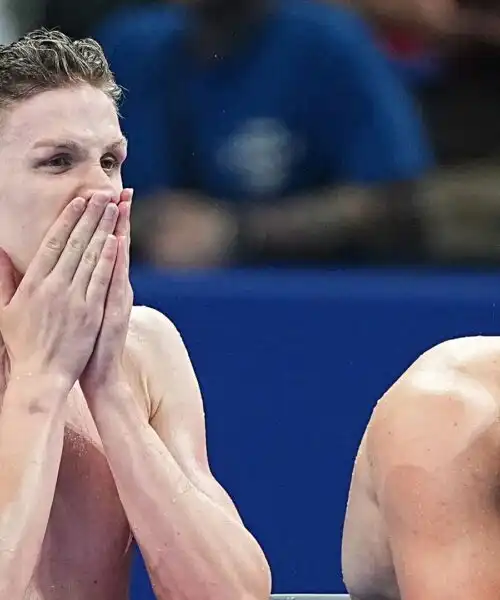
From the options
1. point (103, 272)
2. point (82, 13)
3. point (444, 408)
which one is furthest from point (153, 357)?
point (82, 13)

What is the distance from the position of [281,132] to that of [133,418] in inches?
29.8

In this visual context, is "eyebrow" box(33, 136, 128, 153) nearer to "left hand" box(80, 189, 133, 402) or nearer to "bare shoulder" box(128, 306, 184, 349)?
"left hand" box(80, 189, 133, 402)

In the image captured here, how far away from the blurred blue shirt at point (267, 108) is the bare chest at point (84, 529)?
687mm

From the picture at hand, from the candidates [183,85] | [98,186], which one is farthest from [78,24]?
[98,186]

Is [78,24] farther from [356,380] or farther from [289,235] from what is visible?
[356,380]

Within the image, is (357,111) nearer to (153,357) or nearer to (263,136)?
(263,136)

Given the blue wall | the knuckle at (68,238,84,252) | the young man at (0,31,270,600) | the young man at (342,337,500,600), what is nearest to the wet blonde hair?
the young man at (0,31,270,600)

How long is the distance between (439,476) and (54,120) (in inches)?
14.4

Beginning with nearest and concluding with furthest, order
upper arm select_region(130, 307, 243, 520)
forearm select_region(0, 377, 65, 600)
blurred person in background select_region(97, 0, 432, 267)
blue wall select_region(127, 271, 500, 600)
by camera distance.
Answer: forearm select_region(0, 377, 65, 600) → upper arm select_region(130, 307, 243, 520) → blue wall select_region(127, 271, 500, 600) → blurred person in background select_region(97, 0, 432, 267)

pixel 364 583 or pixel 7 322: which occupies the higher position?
pixel 7 322

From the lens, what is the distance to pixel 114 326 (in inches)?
34.4

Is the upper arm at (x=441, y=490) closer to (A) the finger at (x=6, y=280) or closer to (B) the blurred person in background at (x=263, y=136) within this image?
(A) the finger at (x=6, y=280)

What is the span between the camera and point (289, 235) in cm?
155

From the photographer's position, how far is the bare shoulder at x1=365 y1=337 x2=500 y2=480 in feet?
2.84
